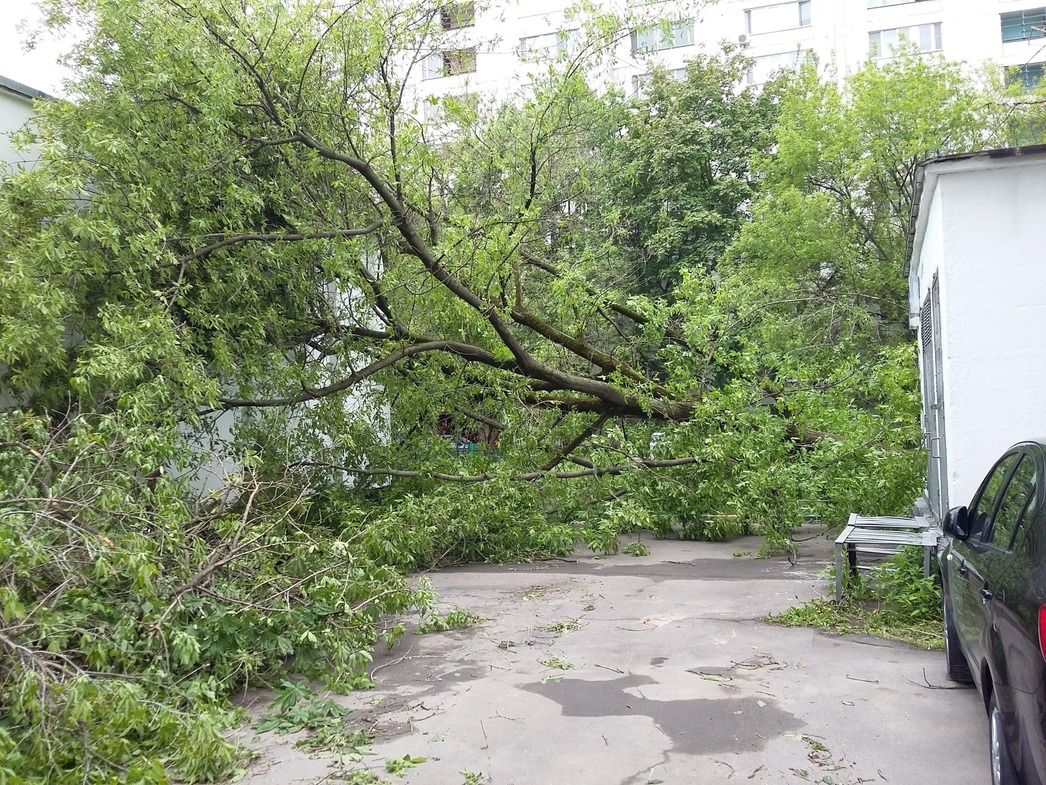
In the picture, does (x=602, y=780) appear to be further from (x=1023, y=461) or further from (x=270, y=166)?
(x=270, y=166)

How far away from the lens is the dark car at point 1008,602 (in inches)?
112

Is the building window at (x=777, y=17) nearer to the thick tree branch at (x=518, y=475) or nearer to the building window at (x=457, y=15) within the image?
the building window at (x=457, y=15)

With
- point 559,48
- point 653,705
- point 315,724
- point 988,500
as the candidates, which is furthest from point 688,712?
point 559,48

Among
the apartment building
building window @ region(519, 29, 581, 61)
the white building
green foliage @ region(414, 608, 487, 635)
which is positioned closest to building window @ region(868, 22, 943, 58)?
the apartment building

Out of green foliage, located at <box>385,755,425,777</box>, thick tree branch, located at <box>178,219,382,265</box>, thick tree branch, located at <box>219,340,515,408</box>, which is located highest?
thick tree branch, located at <box>178,219,382,265</box>

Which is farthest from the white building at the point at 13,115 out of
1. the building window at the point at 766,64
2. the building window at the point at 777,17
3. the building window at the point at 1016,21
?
the building window at the point at 1016,21

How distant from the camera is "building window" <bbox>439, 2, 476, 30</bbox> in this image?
31.6 feet

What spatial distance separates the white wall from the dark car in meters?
1.80

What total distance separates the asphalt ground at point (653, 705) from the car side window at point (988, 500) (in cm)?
108

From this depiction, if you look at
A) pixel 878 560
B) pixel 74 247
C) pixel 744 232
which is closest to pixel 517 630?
pixel 878 560

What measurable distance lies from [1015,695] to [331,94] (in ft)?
27.9

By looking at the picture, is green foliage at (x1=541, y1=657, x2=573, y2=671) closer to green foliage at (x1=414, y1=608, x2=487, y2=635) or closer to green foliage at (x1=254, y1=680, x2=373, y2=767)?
green foliage at (x1=414, y1=608, x2=487, y2=635)

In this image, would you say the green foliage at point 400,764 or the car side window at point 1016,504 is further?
the green foliage at point 400,764

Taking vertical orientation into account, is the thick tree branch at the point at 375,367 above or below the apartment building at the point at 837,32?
below
